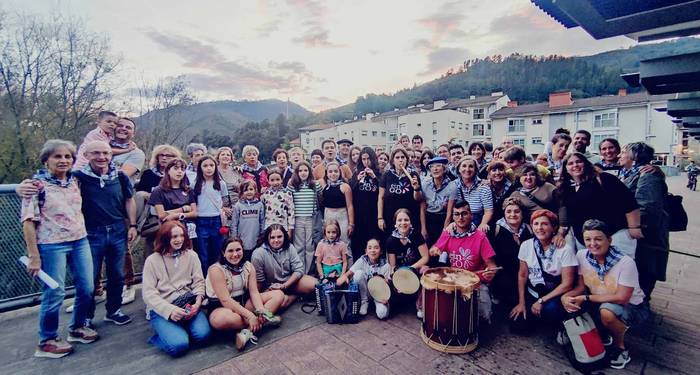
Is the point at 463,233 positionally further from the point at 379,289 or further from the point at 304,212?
the point at 304,212

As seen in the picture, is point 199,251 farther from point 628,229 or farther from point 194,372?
point 628,229

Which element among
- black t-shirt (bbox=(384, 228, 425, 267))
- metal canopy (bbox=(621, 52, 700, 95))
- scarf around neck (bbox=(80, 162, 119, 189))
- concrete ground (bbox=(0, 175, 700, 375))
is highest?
metal canopy (bbox=(621, 52, 700, 95))

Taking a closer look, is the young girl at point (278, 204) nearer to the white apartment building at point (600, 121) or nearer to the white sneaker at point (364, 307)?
the white sneaker at point (364, 307)

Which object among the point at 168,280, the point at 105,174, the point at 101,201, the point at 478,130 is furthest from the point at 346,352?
the point at 478,130

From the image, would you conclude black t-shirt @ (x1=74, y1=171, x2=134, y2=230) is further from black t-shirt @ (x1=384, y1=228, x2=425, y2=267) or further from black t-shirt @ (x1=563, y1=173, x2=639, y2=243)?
black t-shirt @ (x1=563, y1=173, x2=639, y2=243)

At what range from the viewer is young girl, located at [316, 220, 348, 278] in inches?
170

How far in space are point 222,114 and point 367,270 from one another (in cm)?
8413

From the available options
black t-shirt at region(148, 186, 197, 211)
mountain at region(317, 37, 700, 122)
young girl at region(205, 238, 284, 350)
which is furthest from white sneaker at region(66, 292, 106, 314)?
mountain at region(317, 37, 700, 122)

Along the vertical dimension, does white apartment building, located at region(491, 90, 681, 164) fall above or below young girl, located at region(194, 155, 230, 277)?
above

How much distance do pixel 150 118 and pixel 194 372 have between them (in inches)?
881

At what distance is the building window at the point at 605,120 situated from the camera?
2948 centimetres

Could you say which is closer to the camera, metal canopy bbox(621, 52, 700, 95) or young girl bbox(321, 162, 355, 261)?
metal canopy bbox(621, 52, 700, 95)

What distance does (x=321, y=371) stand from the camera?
2822 mm

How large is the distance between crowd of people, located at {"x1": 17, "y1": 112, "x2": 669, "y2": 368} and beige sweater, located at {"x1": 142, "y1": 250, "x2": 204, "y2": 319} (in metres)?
0.02
